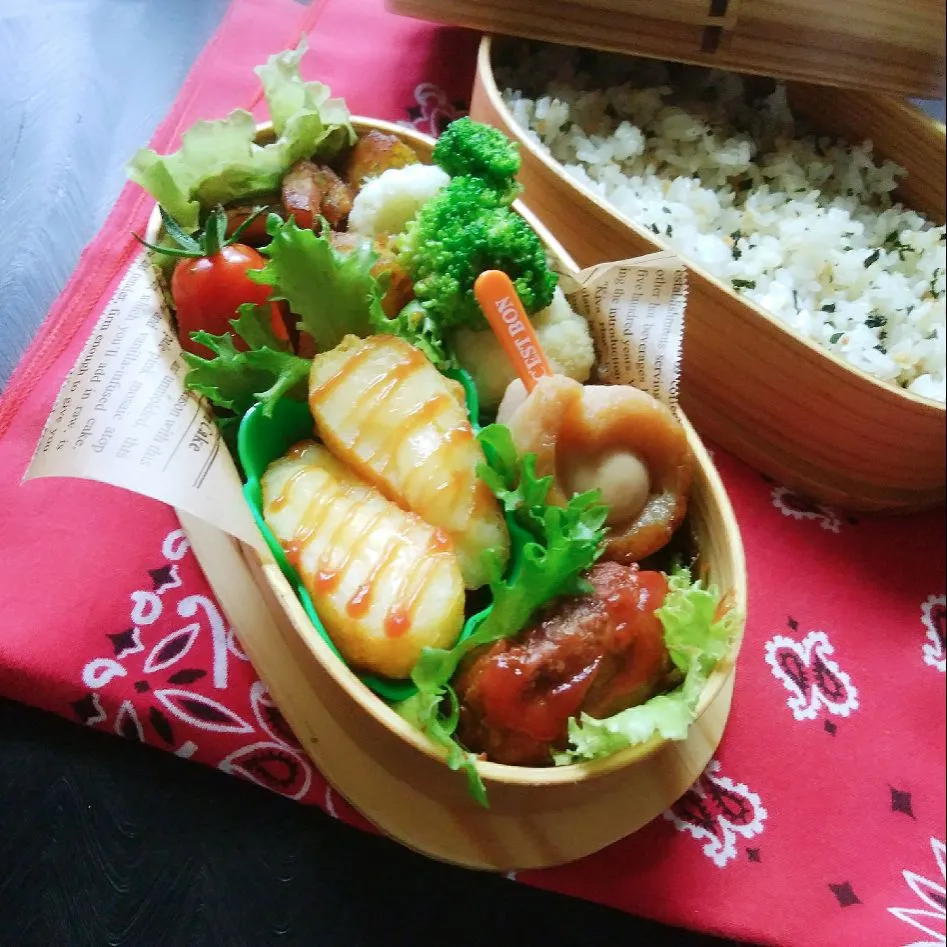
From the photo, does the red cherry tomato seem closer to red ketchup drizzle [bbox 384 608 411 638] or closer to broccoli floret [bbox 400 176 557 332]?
broccoli floret [bbox 400 176 557 332]

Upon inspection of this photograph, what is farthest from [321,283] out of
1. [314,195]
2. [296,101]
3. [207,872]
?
[207,872]

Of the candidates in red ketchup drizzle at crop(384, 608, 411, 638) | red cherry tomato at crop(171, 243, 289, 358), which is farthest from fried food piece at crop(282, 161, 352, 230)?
red ketchup drizzle at crop(384, 608, 411, 638)

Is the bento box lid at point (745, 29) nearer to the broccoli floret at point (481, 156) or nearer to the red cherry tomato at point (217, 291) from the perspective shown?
the broccoli floret at point (481, 156)

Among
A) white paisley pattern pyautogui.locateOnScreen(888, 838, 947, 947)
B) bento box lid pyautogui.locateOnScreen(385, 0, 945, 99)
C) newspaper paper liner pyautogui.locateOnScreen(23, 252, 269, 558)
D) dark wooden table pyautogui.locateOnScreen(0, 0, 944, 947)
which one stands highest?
bento box lid pyautogui.locateOnScreen(385, 0, 945, 99)

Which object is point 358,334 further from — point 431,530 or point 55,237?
point 55,237

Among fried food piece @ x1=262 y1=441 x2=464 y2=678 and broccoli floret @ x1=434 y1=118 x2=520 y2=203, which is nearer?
fried food piece @ x1=262 y1=441 x2=464 y2=678

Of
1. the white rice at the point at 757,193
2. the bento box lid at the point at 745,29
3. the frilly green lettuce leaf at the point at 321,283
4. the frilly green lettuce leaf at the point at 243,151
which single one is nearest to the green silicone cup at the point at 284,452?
the frilly green lettuce leaf at the point at 321,283

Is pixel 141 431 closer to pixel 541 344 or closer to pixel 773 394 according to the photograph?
pixel 541 344

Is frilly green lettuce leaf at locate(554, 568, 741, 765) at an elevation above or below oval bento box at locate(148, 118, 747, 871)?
above
